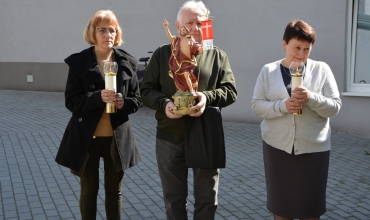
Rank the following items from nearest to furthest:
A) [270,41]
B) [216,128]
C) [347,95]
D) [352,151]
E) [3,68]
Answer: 1. [216,128]
2. [352,151]
3. [347,95]
4. [270,41]
5. [3,68]

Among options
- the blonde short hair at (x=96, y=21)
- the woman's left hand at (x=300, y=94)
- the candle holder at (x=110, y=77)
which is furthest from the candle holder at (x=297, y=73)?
the blonde short hair at (x=96, y=21)

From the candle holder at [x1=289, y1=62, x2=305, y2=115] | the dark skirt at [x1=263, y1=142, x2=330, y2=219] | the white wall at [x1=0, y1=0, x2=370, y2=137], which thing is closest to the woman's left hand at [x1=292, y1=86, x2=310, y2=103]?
the candle holder at [x1=289, y1=62, x2=305, y2=115]

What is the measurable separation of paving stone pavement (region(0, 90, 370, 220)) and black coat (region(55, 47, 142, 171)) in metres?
1.39

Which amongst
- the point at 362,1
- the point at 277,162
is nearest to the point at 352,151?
the point at 362,1

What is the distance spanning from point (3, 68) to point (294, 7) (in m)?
9.61

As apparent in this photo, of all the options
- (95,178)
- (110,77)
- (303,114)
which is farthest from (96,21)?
(303,114)

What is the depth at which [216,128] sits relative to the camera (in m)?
3.69

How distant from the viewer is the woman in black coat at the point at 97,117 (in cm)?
398

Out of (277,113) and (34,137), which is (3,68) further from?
(277,113)

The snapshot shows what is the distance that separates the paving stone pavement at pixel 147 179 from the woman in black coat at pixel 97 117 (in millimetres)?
1213

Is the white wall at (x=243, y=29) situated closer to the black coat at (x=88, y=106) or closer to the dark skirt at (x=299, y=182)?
the dark skirt at (x=299, y=182)

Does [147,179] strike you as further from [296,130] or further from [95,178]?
[296,130]

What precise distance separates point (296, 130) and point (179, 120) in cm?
83

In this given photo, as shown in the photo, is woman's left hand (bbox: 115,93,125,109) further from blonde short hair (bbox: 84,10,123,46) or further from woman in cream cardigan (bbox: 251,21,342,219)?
woman in cream cardigan (bbox: 251,21,342,219)
